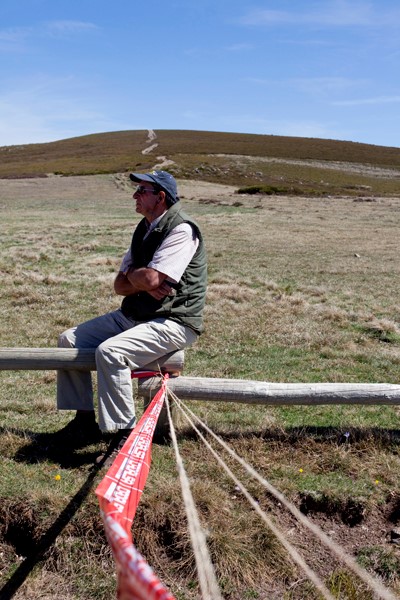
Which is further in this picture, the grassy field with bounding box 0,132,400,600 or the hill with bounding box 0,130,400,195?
the hill with bounding box 0,130,400,195

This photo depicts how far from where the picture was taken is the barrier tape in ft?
5.58

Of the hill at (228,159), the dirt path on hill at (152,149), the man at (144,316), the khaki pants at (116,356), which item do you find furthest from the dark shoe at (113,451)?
the dirt path on hill at (152,149)

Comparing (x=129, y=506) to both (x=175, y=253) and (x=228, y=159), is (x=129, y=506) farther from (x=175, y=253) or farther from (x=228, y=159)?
(x=228, y=159)

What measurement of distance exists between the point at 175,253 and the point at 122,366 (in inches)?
37.2

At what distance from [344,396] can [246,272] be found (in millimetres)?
9296

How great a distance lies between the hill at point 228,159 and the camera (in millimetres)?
58000

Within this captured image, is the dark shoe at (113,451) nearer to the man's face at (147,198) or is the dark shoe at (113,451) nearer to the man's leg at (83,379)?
the man's leg at (83,379)

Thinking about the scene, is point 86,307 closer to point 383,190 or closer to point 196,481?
point 196,481

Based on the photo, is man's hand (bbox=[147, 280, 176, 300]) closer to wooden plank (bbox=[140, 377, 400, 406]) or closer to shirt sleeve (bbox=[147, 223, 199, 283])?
shirt sleeve (bbox=[147, 223, 199, 283])

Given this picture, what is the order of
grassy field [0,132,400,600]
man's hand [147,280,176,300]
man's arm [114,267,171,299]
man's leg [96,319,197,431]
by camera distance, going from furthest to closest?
man's hand [147,280,176,300] → man's arm [114,267,171,299] → man's leg [96,319,197,431] → grassy field [0,132,400,600]

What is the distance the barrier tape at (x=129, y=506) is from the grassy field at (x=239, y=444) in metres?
0.46

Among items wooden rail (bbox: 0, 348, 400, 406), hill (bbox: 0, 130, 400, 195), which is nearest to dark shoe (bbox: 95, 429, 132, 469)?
wooden rail (bbox: 0, 348, 400, 406)

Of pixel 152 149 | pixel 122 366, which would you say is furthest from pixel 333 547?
pixel 152 149

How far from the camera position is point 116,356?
430cm
